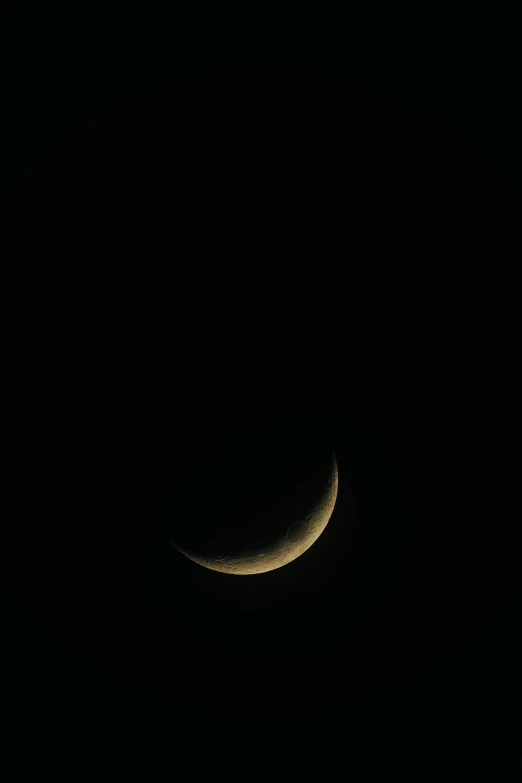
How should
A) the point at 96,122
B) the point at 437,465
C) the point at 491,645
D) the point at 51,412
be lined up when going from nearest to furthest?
1. the point at 96,122
2. the point at 491,645
3. the point at 51,412
4. the point at 437,465

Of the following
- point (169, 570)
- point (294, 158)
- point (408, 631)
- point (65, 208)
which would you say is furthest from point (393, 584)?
point (65, 208)

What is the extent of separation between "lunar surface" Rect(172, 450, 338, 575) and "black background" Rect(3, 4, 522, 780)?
0.63ft

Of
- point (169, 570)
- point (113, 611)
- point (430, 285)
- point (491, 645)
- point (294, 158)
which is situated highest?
point (294, 158)

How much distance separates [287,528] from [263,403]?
49 centimetres

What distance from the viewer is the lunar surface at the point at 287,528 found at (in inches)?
77.6

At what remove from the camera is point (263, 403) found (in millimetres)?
1947

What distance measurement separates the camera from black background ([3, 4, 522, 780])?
6.09 ft

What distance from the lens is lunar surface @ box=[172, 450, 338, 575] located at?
6.46 feet

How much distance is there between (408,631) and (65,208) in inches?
94.7

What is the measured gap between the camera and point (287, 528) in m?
2.01

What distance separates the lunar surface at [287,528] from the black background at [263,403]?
0.63 ft

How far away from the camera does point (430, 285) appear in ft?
7.49

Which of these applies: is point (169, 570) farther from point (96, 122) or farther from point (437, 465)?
point (96, 122)

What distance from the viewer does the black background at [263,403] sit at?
6.09 ft
